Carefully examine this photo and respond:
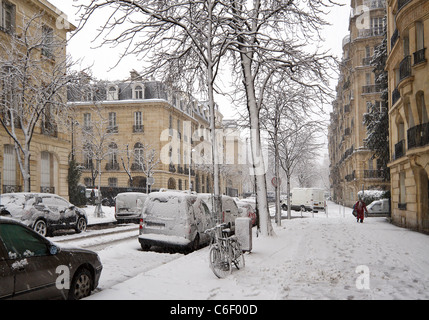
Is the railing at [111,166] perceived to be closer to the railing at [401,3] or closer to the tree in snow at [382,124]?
the tree in snow at [382,124]

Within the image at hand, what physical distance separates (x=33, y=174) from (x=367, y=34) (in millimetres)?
37965

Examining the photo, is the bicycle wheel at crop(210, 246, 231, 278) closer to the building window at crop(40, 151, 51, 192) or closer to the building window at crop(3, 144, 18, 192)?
the building window at crop(3, 144, 18, 192)

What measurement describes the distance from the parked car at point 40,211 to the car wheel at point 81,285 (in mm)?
8503

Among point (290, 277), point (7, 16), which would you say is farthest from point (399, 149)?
point (7, 16)

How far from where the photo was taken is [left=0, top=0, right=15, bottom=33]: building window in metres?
22.4

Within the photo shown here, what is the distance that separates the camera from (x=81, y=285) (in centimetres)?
638

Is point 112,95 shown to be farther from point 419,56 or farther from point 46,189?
point 419,56

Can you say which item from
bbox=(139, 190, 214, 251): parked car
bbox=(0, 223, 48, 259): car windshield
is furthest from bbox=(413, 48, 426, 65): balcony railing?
bbox=(0, 223, 48, 259): car windshield

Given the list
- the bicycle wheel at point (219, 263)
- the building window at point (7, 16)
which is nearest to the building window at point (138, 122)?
the building window at point (7, 16)

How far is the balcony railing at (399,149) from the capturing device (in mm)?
21547

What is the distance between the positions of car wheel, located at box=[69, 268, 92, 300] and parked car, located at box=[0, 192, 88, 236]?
850cm

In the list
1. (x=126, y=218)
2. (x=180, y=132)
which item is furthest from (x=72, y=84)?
(x=180, y=132)

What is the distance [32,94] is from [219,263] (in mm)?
15004
